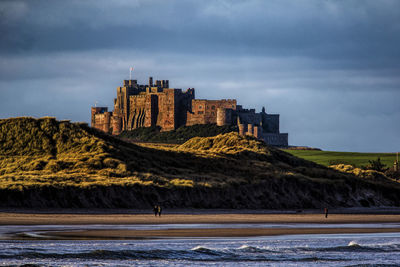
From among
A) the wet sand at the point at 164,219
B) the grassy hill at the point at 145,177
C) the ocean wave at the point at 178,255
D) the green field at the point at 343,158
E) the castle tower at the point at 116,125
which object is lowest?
the ocean wave at the point at 178,255

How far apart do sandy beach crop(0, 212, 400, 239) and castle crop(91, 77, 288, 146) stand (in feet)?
322

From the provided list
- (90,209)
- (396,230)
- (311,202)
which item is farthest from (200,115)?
(396,230)

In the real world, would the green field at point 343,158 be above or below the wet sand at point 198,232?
above

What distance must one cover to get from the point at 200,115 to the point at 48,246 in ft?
425

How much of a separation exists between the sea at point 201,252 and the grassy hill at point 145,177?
1885cm

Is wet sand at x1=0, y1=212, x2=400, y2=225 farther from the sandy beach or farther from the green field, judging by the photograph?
the green field

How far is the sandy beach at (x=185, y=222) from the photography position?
33500 millimetres

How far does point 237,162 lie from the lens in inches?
2891

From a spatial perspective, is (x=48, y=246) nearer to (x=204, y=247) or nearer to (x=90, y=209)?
(x=204, y=247)

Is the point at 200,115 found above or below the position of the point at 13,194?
above

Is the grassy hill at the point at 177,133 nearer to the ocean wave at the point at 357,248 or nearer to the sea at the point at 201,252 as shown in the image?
the sea at the point at 201,252

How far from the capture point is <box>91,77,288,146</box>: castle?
499ft

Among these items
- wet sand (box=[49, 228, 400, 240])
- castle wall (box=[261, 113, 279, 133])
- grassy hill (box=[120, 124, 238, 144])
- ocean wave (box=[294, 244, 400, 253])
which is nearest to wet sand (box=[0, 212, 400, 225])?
wet sand (box=[49, 228, 400, 240])

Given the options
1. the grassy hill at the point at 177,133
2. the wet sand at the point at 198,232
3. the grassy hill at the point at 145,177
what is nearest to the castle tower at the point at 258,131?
the grassy hill at the point at 177,133
